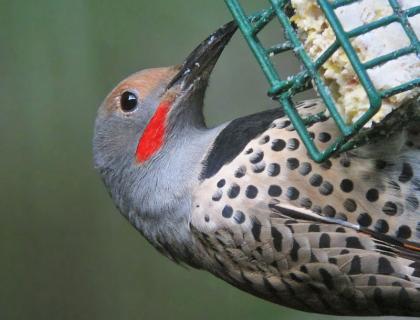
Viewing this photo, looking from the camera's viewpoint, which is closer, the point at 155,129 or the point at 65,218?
the point at 155,129

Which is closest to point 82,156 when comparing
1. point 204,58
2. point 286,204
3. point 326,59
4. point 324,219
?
point 204,58

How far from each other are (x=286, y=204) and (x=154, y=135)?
0.74m

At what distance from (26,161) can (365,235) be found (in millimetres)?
3708

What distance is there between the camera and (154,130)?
321 centimetres

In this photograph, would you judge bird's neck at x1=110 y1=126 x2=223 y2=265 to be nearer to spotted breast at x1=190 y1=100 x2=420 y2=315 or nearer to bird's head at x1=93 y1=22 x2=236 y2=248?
bird's head at x1=93 y1=22 x2=236 y2=248

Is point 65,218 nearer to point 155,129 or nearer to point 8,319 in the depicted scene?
point 8,319

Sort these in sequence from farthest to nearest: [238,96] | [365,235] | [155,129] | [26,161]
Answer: [26,161], [238,96], [155,129], [365,235]

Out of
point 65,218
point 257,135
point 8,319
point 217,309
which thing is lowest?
point 217,309

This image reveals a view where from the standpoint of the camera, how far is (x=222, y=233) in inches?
111

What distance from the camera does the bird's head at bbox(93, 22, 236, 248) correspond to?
3.14 meters

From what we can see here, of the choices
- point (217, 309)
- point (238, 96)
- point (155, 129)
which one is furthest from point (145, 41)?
point (155, 129)

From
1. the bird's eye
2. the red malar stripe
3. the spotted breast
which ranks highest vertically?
the bird's eye

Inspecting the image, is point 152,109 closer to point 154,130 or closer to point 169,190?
point 154,130

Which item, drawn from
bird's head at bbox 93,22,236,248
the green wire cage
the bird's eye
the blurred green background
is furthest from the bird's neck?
the blurred green background
